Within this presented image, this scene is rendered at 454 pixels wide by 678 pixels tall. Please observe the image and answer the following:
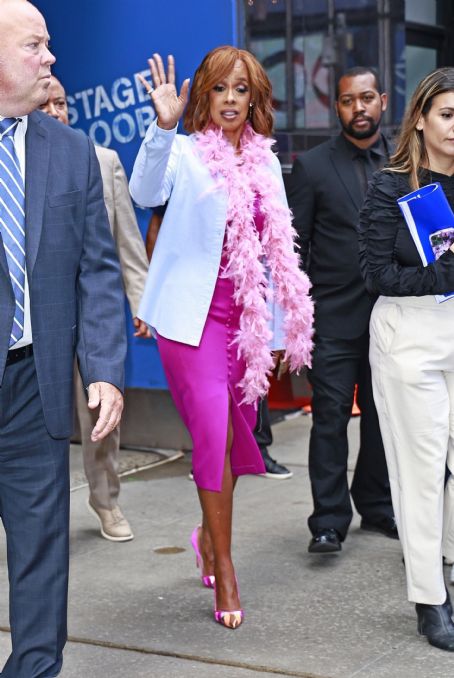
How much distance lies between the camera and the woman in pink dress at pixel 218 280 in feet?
15.5

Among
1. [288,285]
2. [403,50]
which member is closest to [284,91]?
[403,50]

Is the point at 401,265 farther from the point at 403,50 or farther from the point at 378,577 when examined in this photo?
the point at 403,50

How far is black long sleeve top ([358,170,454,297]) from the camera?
4.43 m

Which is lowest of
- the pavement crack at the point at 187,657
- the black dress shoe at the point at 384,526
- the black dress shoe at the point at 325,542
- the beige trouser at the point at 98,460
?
the black dress shoe at the point at 384,526

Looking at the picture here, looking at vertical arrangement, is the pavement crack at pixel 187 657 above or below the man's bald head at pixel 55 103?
below

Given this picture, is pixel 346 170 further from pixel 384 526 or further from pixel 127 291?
pixel 384 526

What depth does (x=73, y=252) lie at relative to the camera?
11.4ft

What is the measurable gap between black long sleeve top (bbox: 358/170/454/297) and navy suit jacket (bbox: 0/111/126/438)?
121 centimetres

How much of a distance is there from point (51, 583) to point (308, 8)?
5.74 meters

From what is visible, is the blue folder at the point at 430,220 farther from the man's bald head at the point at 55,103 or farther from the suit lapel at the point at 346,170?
the man's bald head at the point at 55,103

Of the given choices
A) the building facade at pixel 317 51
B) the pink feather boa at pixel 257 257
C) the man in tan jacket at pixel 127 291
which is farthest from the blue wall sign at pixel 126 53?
the pink feather boa at pixel 257 257

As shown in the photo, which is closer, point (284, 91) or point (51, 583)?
point (51, 583)

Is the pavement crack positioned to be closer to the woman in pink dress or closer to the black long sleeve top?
the woman in pink dress

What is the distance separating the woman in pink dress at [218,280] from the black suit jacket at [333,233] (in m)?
0.63
